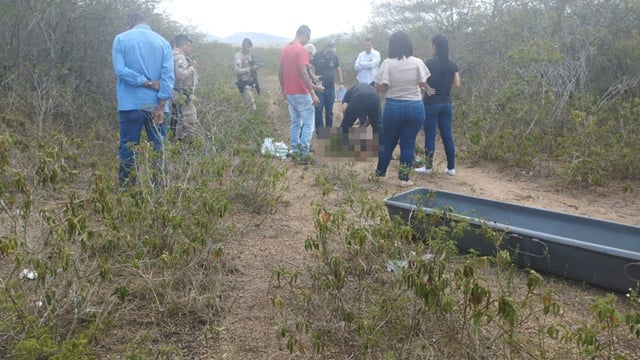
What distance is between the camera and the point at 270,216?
4.52m

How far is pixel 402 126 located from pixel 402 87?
1.29 feet

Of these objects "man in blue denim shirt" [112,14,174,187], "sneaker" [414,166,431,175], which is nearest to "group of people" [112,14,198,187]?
"man in blue denim shirt" [112,14,174,187]

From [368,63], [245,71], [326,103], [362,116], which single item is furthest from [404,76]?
[245,71]

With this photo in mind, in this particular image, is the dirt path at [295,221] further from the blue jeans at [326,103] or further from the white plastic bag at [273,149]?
the blue jeans at [326,103]

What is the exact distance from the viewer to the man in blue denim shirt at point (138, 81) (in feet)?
Answer: 14.6

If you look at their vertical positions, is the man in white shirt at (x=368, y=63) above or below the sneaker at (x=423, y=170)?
above

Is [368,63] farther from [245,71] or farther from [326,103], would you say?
[245,71]

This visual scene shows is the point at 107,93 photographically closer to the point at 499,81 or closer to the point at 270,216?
the point at 270,216

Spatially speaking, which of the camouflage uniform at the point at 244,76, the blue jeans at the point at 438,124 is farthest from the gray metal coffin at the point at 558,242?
the camouflage uniform at the point at 244,76

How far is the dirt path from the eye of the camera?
2736mm

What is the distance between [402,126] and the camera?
5.29 m

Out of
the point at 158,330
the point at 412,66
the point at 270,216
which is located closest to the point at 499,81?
the point at 412,66

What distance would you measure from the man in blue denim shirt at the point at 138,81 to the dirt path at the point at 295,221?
4.06 ft

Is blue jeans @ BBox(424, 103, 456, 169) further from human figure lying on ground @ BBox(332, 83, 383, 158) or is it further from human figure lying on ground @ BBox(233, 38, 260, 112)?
human figure lying on ground @ BBox(233, 38, 260, 112)
